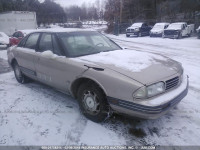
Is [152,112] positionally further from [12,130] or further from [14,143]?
[12,130]

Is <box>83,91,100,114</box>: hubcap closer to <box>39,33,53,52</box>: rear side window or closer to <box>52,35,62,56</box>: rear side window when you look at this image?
<box>52,35,62,56</box>: rear side window

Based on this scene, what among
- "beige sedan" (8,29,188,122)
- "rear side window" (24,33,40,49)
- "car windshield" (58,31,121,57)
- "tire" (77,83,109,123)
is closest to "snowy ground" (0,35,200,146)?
"tire" (77,83,109,123)

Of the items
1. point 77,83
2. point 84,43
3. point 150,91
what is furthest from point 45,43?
point 150,91

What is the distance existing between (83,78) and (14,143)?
1.50 metres

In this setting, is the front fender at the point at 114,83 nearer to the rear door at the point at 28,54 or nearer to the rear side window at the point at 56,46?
the rear side window at the point at 56,46

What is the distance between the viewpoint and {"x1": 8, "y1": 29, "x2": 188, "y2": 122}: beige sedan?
8.85 ft

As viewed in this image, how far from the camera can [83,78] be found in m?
3.27

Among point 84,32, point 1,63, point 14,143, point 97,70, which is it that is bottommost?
point 14,143

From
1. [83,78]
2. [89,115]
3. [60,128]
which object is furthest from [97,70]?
[60,128]

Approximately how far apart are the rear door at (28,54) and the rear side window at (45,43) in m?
0.24

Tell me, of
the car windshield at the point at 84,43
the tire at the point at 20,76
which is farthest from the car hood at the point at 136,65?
the tire at the point at 20,76

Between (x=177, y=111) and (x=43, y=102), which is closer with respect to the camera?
(x=177, y=111)

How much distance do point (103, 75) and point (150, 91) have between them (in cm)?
76

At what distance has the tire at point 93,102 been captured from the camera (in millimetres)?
3063
